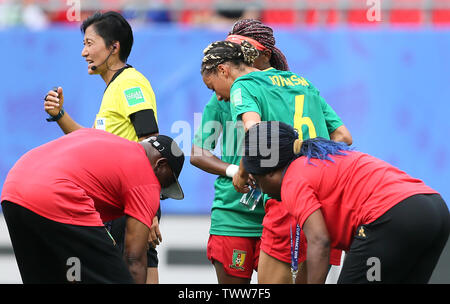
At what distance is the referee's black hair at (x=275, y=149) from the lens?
14.6 ft

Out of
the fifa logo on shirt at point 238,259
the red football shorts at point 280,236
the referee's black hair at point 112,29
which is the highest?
the referee's black hair at point 112,29

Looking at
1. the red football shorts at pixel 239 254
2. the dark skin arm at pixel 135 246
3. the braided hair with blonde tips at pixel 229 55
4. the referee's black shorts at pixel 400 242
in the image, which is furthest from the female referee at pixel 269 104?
the referee's black shorts at pixel 400 242

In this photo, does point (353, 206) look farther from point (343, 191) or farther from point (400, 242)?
point (400, 242)

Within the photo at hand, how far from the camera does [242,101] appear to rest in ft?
16.8

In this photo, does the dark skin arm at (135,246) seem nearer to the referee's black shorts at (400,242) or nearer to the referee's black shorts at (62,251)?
the referee's black shorts at (62,251)

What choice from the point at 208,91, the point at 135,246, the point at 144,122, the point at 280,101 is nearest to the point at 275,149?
the point at 280,101

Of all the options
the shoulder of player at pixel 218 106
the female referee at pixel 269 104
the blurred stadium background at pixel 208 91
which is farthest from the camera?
the blurred stadium background at pixel 208 91

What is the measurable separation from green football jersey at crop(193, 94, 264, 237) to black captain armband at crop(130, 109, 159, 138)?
0.48m

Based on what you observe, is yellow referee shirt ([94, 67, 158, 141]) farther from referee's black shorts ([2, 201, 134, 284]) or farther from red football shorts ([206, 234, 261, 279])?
referee's black shorts ([2, 201, 134, 284])

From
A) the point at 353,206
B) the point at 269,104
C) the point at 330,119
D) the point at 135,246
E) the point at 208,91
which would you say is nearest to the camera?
the point at 353,206

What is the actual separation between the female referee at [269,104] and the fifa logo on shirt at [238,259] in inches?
16.2

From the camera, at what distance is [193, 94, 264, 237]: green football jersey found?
5793 mm

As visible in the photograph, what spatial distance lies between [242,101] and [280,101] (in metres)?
0.27

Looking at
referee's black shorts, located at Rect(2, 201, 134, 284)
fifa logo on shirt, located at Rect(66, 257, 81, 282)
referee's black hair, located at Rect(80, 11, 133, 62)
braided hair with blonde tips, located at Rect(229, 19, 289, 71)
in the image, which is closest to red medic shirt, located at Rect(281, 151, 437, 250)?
referee's black shorts, located at Rect(2, 201, 134, 284)
